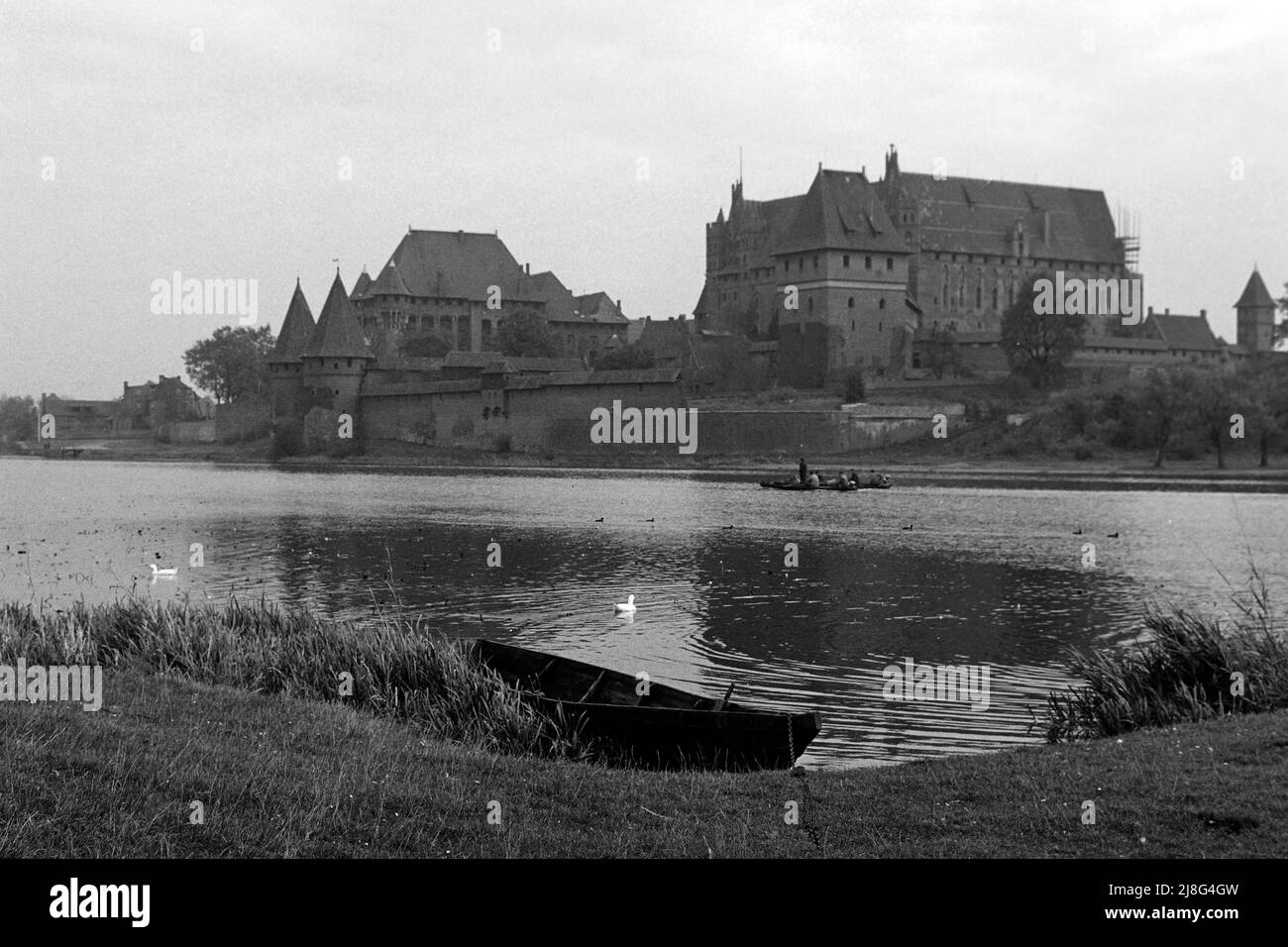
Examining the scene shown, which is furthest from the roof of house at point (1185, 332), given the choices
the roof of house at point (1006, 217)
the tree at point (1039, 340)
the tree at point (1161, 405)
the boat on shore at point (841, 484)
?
the boat on shore at point (841, 484)

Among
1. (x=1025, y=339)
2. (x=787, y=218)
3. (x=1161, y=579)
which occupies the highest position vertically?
(x=787, y=218)

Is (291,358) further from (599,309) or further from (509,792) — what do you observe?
(509,792)

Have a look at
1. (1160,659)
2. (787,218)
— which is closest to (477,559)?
(1160,659)

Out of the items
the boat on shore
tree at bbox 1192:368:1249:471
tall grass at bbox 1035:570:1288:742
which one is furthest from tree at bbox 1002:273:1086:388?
tall grass at bbox 1035:570:1288:742

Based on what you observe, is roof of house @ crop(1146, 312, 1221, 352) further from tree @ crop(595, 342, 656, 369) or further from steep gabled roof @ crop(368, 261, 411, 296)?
steep gabled roof @ crop(368, 261, 411, 296)

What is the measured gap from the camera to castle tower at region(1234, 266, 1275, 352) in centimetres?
9262

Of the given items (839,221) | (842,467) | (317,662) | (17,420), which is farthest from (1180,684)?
(17,420)

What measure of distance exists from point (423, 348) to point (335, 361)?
41.0 feet

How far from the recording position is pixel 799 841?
5871mm

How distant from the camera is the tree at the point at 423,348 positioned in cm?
8338

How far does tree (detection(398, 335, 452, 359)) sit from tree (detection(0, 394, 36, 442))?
41191 millimetres
